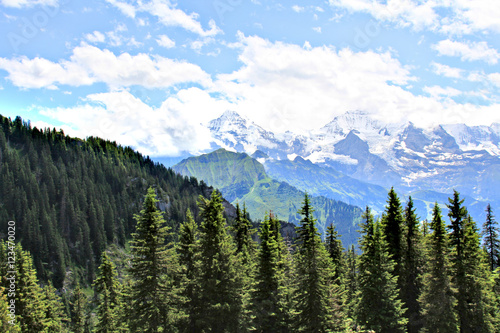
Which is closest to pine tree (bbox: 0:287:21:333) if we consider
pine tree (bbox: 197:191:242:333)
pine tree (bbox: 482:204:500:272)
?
pine tree (bbox: 197:191:242:333)

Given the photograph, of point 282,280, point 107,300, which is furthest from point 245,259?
point 107,300

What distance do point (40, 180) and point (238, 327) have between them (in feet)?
571

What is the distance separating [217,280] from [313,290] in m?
9.29

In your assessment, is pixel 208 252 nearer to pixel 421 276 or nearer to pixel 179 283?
pixel 179 283

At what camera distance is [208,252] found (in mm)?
30328

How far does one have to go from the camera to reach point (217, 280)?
2950 cm

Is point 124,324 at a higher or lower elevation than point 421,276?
lower

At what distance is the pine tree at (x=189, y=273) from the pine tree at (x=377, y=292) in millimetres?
17080

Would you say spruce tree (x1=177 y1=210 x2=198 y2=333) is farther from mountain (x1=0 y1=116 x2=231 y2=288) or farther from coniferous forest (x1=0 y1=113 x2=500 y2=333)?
mountain (x1=0 y1=116 x2=231 y2=288)

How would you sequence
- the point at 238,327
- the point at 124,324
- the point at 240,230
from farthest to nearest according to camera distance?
the point at 124,324
the point at 240,230
the point at 238,327

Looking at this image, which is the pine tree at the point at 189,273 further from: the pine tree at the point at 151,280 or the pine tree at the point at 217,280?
the pine tree at the point at 151,280

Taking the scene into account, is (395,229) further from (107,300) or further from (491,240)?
(107,300)

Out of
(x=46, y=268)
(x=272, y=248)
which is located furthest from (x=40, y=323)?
(x=46, y=268)

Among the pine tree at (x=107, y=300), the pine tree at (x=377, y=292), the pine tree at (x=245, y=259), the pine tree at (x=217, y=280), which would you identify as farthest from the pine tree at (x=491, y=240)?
the pine tree at (x=107, y=300)
